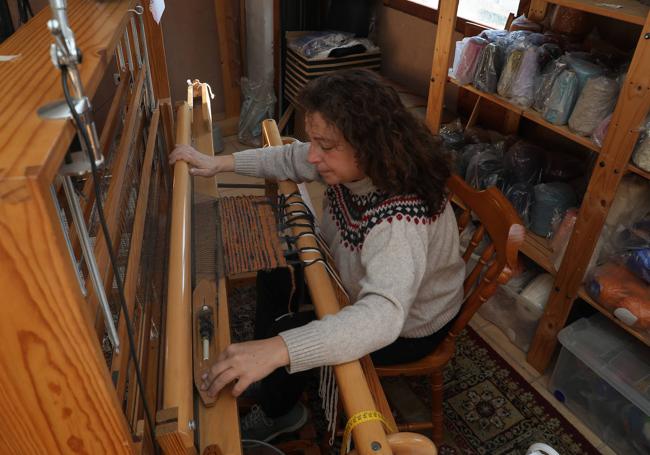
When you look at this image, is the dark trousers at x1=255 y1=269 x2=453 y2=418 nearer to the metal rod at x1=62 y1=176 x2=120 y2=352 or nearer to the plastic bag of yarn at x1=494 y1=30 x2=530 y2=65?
the metal rod at x1=62 y1=176 x2=120 y2=352

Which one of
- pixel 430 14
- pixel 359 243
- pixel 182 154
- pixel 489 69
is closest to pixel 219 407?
pixel 359 243

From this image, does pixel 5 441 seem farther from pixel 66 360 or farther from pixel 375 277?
pixel 375 277

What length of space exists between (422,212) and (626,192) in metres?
0.83

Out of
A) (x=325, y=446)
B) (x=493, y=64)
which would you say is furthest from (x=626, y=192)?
(x=325, y=446)

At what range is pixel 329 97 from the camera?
1.11 metres

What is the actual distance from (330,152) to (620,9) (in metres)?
0.99

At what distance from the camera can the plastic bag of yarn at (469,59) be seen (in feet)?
6.40

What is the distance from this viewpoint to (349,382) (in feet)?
2.75

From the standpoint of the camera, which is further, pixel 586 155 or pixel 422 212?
pixel 586 155

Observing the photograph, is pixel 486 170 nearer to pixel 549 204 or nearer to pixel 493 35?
pixel 549 204

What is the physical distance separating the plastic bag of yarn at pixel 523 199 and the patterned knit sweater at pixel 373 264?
0.70 metres

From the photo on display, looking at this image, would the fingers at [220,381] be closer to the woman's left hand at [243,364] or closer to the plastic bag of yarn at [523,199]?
the woman's left hand at [243,364]

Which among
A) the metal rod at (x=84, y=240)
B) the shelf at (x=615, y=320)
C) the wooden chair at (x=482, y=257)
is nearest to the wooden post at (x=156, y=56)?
the wooden chair at (x=482, y=257)

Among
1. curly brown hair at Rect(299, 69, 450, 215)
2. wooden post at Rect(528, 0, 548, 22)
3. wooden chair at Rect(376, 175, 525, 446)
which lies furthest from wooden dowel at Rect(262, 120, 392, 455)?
wooden post at Rect(528, 0, 548, 22)
